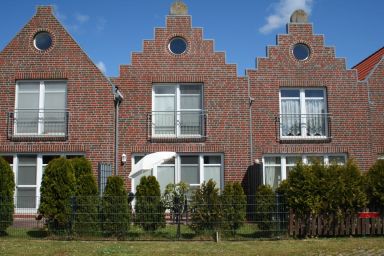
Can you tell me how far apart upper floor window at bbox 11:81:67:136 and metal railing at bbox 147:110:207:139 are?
3.51 meters

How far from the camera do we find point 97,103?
19297 mm

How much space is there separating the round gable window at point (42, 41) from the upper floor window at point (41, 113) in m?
1.48

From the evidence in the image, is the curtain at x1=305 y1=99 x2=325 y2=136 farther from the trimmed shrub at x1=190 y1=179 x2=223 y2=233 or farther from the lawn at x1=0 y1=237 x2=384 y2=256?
the trimmed shrub at x1=190 y1=179 x2=223 y2=233

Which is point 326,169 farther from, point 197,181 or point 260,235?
point 197,181

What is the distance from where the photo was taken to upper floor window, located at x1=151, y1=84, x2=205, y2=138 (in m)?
19.5

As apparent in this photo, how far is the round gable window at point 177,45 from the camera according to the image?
65.8 ft

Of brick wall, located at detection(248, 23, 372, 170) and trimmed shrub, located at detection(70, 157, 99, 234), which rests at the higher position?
brick wall, located at detection(248, 23, 372, 170)

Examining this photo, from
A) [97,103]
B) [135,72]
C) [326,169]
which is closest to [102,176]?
[97,103]

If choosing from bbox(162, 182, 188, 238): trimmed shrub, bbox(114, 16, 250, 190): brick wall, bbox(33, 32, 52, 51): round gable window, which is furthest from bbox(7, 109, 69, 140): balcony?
bbox(162, 182, 188, 238): trimmed shrub

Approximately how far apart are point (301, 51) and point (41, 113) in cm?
1091

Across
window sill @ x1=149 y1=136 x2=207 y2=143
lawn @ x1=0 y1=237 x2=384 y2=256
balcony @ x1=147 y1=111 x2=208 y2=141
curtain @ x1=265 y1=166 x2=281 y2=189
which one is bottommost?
lawn @ x1=0 y1=237 x2=384 y2=256

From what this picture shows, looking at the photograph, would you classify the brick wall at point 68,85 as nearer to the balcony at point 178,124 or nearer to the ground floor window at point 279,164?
the balcony at point 178,124

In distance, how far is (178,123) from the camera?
63.9 ft

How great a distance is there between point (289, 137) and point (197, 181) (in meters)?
4.15
